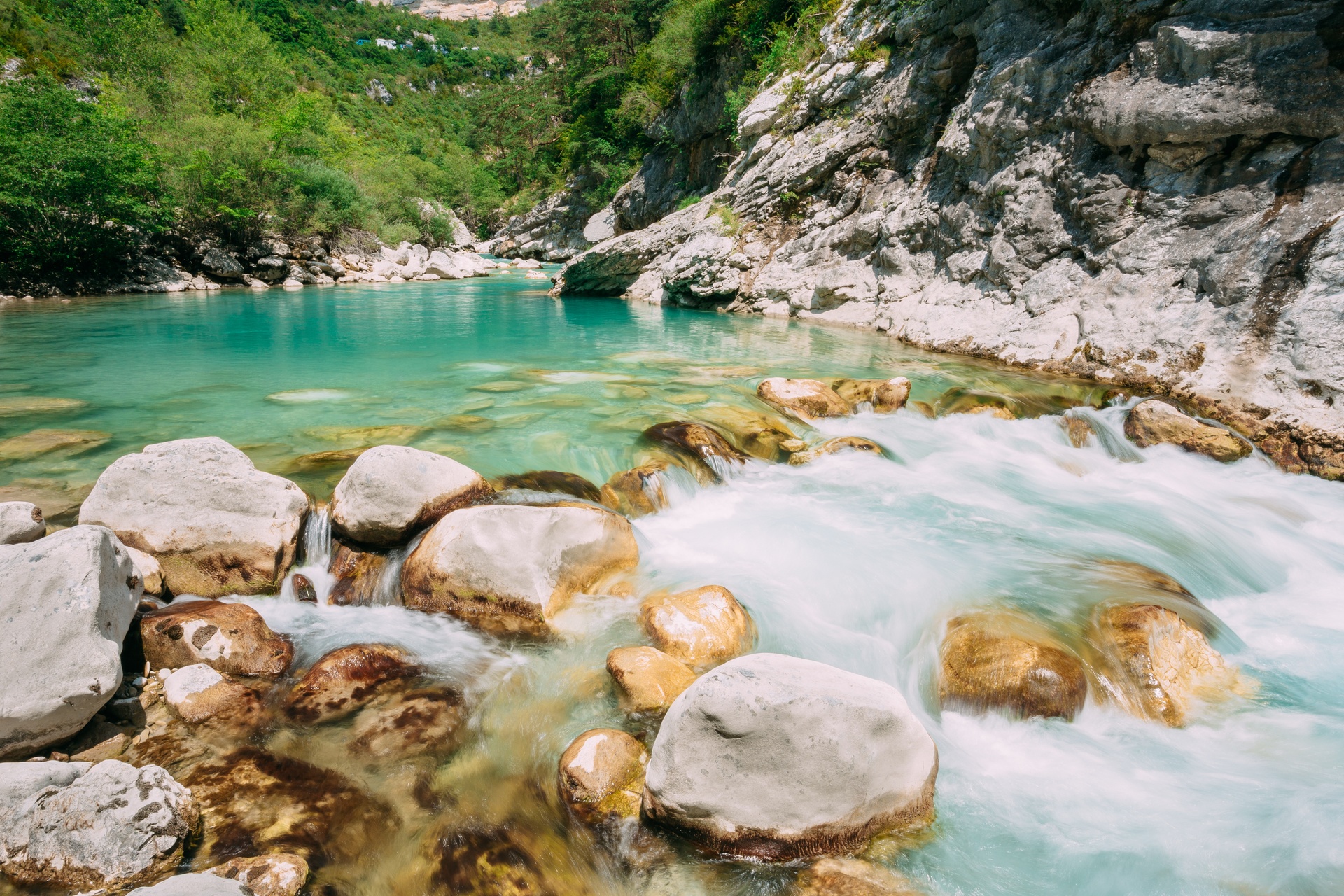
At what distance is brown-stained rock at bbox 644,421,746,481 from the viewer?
6113 mm

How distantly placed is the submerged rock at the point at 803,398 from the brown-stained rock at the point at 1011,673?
4.34 m

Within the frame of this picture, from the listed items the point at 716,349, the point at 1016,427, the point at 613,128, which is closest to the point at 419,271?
the point at 613,128

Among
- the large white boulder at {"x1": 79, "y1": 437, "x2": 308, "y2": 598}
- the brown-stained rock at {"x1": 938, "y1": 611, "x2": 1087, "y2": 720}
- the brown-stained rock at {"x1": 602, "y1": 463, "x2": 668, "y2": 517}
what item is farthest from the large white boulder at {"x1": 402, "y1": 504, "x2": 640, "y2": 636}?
the brown-stained rock at {"x1": 938, "y1": 611, "x2": 1087, "y2": 720}

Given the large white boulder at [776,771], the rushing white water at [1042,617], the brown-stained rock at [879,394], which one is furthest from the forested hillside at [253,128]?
the large white boulder at [776,771]

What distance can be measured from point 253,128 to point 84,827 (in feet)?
118

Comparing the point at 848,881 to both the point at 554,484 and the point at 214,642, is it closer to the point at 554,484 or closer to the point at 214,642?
the point at 214,642

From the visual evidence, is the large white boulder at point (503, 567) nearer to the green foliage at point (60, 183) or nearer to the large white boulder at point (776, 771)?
the large white boulder at point (776, 771)

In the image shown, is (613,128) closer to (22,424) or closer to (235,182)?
(235,182)

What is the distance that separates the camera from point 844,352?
11672 millimetres

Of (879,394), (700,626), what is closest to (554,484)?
(700,626)

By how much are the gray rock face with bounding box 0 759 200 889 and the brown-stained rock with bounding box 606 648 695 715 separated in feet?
6.34

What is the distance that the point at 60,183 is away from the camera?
18.3 metres

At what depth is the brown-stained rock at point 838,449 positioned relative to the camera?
6.68 m

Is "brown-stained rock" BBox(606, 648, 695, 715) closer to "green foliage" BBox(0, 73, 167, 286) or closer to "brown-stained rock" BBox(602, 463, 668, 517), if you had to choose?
"brown-stained rock" BBox(602, 463, 668, 517)
